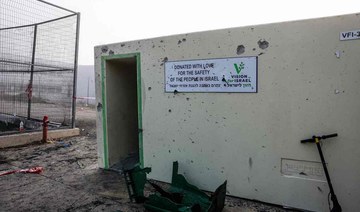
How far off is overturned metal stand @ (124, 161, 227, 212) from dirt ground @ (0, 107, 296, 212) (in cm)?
21

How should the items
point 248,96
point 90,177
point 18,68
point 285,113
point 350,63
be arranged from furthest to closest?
point 18,68 < point 90,177 < point 248,96 < point 285,113 < point 350,63

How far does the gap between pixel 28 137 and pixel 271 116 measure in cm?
617

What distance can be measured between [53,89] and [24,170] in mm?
3583

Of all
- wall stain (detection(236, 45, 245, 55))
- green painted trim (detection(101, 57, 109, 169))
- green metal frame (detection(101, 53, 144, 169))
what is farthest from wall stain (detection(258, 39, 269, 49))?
green painted trim (detection(101, 57, 109, 169))

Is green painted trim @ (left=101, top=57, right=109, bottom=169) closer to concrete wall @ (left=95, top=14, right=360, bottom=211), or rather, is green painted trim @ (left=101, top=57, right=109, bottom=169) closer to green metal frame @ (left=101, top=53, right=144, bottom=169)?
green metal frame @ (left=101, top=53, right=144, bottom=169)

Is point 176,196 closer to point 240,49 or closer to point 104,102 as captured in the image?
point 240,49

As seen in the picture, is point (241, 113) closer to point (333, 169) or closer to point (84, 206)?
point (333, 169)

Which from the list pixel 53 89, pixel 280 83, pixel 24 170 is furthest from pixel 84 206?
pixel 53 89

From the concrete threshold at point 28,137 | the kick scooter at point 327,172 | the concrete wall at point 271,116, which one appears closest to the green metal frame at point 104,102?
the concrete wall at point 271,116

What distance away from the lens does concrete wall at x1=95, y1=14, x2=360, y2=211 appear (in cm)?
289

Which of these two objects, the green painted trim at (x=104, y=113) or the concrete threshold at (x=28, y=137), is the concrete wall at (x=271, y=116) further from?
the concrete threshold at (x=28, y=137)

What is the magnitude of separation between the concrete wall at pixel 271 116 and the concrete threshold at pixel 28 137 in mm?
4320

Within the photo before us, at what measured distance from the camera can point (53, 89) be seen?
7.66 metres

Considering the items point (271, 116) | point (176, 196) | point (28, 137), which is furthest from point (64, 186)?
point (28, 137)
